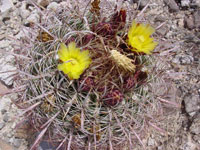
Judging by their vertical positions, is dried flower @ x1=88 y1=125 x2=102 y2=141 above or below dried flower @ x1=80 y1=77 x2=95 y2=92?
below

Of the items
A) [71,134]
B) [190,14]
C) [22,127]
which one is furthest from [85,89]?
[190,14]

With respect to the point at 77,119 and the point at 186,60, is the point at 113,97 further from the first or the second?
the point at 186,60

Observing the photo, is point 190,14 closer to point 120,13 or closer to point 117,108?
point 120,13

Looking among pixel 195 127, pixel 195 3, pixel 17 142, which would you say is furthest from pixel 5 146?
pixel 195 3

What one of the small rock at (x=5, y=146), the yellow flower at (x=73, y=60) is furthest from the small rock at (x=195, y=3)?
the small rock at (x=5, y=146)

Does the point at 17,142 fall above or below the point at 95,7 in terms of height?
below

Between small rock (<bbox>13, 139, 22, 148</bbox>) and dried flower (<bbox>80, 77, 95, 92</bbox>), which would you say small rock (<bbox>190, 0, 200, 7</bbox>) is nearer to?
dried flower (<bbox>80, 77, 95, 92</bbox>)

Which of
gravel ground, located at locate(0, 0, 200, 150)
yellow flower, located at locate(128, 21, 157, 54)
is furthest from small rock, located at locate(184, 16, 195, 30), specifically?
yellow flower, located at locate(128, 21, 157, 54)
